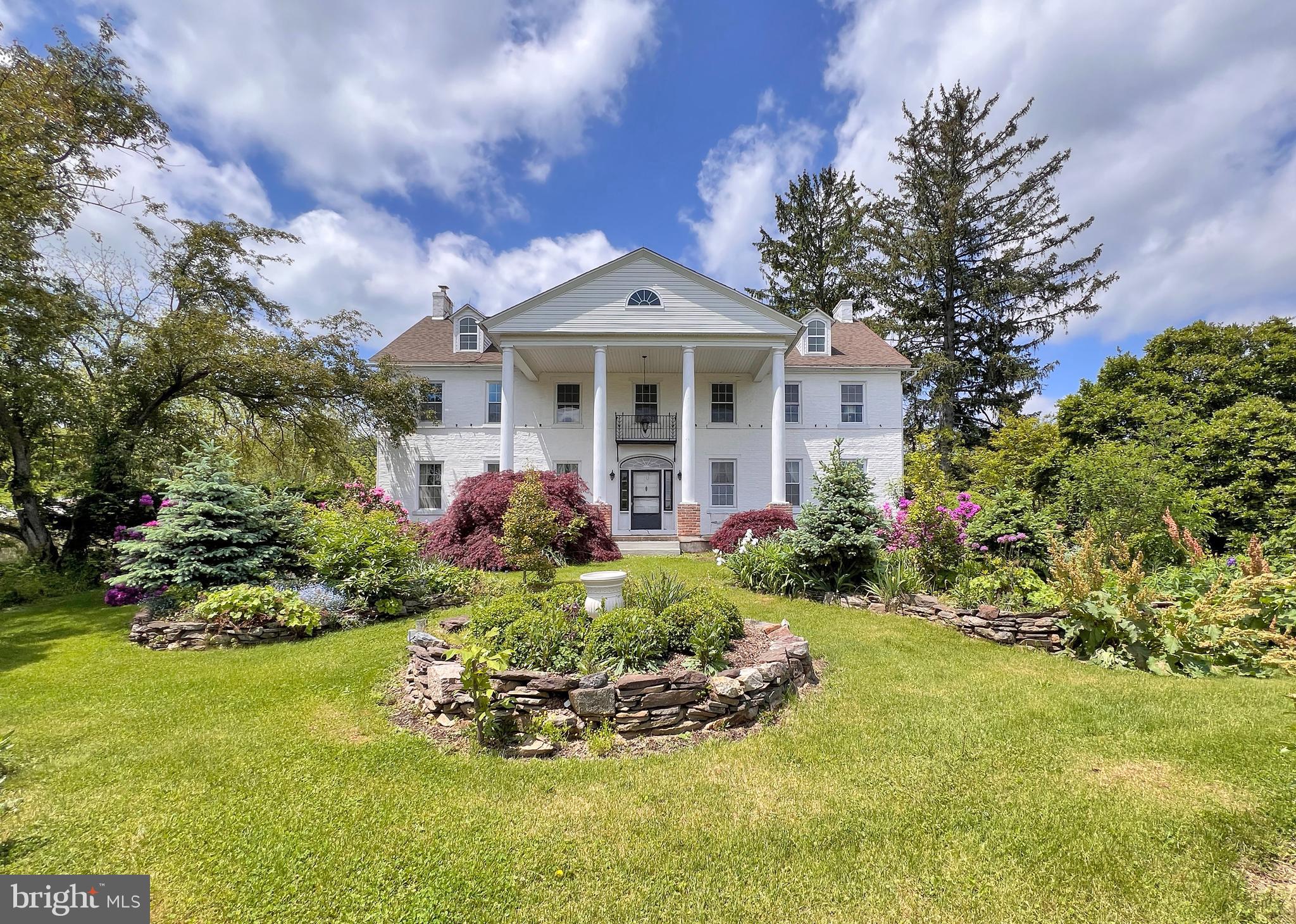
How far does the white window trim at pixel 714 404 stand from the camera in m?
16.9

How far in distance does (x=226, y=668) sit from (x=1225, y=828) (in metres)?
8.20

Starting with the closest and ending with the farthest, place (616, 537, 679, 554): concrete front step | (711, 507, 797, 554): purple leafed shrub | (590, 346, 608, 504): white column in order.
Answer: (711, 507, 797, 554): purple leafed shrub
(616, 537, 679, 554): concrete front step
(590, 346, 608, 504): white column

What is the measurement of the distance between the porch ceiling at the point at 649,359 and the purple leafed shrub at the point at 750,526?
202 inches

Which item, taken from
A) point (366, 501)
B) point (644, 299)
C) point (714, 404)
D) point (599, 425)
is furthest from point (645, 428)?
point (366, 501)

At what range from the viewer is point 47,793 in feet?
10.2

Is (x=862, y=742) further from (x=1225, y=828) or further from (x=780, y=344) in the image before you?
(x=780, y=344)

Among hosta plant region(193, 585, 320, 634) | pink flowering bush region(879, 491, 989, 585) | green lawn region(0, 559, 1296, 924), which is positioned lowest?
green lawn region(0, 559, 1296, 924)

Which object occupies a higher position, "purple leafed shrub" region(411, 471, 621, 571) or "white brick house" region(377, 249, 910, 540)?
"white brick house" region(377, 249, 910, 540)

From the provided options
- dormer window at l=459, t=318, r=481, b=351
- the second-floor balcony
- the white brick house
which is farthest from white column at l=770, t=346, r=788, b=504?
dormer window at l=459, t=318, r=481, b=351

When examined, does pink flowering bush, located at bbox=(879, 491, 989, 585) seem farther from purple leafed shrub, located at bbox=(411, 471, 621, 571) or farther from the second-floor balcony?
the second-floor balcony

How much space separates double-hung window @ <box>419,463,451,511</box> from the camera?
16.5 meters

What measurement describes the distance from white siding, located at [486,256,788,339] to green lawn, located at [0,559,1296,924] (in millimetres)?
11567

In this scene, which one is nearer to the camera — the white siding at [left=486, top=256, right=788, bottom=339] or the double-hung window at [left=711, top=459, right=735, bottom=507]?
the white siding at [left=486, top=256, right=788, bottom=339]

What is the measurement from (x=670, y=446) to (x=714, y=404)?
2.18 metres
